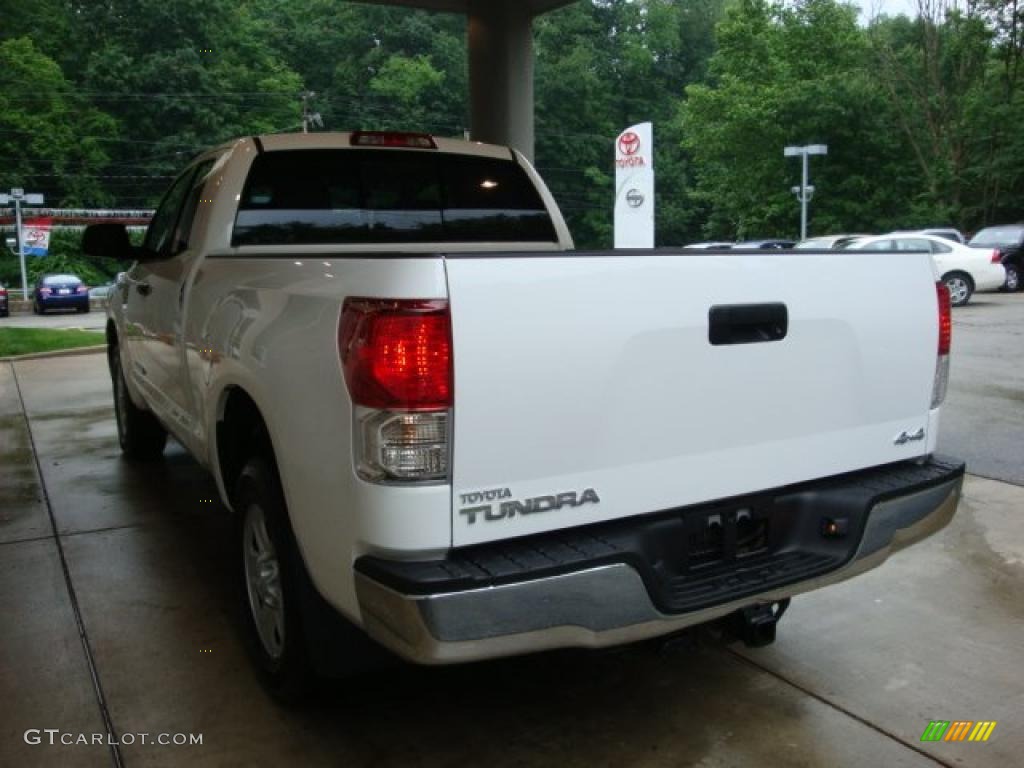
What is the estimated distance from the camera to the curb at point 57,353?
46.0 feet

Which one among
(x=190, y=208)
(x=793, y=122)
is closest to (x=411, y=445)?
(x=190, y=208)

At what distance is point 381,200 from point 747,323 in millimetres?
2341

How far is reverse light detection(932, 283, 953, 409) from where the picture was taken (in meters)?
3.13

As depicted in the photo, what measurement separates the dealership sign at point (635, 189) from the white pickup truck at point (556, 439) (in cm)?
1770

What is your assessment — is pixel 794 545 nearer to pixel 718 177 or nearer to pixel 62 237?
pixel 718 177

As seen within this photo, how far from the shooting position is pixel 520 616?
→ 2240mm

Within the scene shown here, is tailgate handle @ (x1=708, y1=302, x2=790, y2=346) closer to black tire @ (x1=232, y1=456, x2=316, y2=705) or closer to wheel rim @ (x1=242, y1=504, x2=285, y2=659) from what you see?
black tire @ (x1=232, y1=456, x2=316, y2=705)

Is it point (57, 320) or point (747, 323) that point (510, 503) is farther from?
point (57, 320)

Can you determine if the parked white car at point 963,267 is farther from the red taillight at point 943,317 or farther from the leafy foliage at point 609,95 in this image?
the red taillight at point 943,317

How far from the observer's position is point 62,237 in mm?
49219

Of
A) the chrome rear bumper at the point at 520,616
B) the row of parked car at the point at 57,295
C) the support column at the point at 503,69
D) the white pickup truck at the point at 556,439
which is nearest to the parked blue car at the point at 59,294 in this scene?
the row of parked car at the point at 57,295

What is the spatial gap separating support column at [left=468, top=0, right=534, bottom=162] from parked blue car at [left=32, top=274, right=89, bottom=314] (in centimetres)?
2532

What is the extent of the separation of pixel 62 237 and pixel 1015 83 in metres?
46.3

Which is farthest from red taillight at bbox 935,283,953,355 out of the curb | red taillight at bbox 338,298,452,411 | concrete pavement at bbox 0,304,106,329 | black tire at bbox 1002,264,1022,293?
concrete pavement at bbox 0,304,106,329
